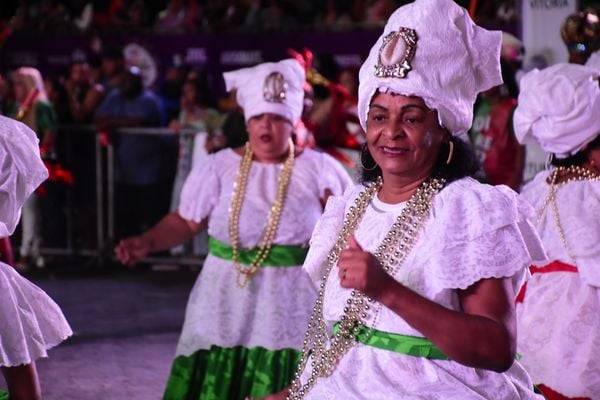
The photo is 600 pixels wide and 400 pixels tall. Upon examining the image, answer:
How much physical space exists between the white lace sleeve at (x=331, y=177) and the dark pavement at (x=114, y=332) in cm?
187

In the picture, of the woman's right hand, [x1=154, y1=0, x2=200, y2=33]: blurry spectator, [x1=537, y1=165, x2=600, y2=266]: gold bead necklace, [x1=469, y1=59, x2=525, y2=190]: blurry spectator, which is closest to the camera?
[x1=537, y1=165, x2=600, y2=266]: gold bead necklace

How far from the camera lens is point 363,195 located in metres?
3.63

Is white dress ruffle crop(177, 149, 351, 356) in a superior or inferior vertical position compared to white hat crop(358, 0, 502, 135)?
inferior

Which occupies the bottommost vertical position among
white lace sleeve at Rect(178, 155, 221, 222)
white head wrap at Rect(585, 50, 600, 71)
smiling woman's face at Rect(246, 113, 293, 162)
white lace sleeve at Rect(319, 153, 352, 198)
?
white lace sleeve at Rect(178, 155, 221, 222)

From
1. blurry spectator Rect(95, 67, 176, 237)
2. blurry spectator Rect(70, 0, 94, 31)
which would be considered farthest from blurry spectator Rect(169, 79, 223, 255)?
blurry spectator Rect(70, 0, 94, 31)

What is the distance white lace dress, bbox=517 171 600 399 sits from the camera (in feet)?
17.3

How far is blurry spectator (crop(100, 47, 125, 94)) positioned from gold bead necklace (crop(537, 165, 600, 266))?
8678mm

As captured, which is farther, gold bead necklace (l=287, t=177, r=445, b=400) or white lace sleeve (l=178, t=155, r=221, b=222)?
white lace sleeve (l=178, t=155, r=221, b=222)

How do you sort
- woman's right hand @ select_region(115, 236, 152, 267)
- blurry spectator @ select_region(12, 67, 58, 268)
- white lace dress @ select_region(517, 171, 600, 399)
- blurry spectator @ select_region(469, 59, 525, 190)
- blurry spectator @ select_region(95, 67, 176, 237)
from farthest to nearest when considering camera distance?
1. blurry spectator @ select_region(95, 67, 176, 237)
2. blurry spectator @ select_region(12, 67, 58, 268)
3. blurry spectator @ select_region(469, 59, 525, 190)
4. woman's right hand @ select_region(115, 236, 152, 267)
5. white lace dress @ select_region(517, 171, 600, 399)

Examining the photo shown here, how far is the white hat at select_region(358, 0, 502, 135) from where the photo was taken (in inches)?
129

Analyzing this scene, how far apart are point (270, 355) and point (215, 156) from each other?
113 centimetres

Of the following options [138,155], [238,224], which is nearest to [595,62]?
[238,224]

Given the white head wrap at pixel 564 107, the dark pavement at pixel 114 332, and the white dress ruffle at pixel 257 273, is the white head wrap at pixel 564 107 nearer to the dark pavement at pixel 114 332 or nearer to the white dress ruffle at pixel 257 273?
the white dress ruffle at pixel 257 273

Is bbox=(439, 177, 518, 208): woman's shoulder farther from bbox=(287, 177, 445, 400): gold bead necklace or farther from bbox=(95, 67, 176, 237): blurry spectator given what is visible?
bbox=(95, 67, 176, 237): blurry spectator
